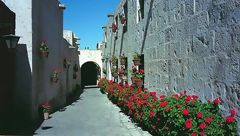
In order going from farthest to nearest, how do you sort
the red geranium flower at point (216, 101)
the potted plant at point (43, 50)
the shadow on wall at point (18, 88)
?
the potted plant at point (43, 50) → the shadow on wall at point (18, 88) → the red geranium flower at point (216, 101)

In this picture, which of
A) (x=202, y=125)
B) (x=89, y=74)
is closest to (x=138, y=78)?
(x=202, y=125)

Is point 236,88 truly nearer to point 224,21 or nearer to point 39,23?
point 224,21

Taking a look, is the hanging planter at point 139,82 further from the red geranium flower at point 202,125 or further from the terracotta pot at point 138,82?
the red geranium flower at point 202,125

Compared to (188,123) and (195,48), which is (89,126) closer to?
(195,48)

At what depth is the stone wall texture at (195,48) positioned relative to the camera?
4.76 metres

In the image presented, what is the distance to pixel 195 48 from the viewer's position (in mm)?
5973

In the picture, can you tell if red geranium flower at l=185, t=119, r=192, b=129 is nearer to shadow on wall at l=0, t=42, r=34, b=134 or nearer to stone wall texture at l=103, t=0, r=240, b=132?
stone wall texture at l=103, t=0, r=240, b=132

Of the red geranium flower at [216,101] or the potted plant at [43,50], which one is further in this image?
the potted plant at [43,50]

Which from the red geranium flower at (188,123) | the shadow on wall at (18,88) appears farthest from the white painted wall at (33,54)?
the red geranium flower at (188,123)

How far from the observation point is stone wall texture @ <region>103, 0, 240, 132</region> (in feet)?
15.6

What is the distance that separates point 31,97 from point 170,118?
470cm

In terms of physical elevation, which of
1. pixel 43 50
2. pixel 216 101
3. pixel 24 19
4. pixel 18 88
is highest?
pixel 24 19

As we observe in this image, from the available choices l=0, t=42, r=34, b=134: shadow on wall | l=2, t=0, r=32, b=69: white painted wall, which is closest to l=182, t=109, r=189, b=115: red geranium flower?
l=0, t=42, r=34, b=134: shadow on wall

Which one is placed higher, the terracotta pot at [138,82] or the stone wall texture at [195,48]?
the stone wall texture at [195,48]
